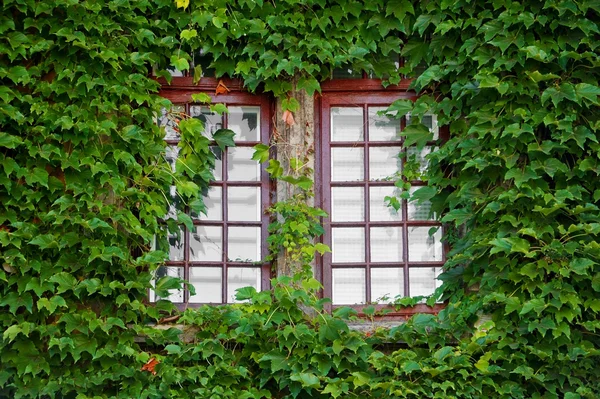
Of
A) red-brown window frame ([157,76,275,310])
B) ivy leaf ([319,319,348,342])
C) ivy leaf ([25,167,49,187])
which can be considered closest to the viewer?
ivy leaf ([319,319,348,342])

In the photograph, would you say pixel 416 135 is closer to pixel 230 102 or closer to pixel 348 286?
pixel 348 286

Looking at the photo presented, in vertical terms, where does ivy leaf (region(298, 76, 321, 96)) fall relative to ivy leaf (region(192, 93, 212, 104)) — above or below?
above

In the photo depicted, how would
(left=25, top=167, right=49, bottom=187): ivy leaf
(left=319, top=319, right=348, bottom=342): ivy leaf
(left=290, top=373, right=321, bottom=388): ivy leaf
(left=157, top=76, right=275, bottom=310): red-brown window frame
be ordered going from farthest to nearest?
(left=157, top=76, right=275, bottom=310): red-brown window frame, (left=25, top=167, right=49, bottom=187): ivy leaf, (left=319, top=319, right=348, bottom=342): ivy leaf, (left=290, top=373, right=321, bottom=388): ivy leaf

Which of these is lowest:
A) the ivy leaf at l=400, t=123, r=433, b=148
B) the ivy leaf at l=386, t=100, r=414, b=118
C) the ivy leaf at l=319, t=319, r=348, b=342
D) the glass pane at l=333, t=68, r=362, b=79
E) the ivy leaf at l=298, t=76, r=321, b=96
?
the ivy leaf at l=319, t=319, r=348, b=342

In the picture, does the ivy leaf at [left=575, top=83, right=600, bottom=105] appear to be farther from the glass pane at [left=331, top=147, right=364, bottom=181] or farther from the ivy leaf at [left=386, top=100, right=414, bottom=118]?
the glass pane at [left=331, top=147, right=364, bottom=181]

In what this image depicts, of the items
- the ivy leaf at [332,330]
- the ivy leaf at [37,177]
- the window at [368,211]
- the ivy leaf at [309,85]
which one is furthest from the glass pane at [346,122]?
the ivy leaf at [37,177]

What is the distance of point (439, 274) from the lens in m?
7.23

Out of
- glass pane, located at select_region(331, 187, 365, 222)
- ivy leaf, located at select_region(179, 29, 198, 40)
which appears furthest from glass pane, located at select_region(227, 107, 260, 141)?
glass pane, located at select_region(331, 187, 365, 222)

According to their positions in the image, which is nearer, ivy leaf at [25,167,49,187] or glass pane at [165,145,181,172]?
ivy leaf at [25,167,49,187]

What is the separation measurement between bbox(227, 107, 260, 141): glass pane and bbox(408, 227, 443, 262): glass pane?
121 centimetres

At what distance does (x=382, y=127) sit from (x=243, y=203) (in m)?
1.05

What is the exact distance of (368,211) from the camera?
7.38 m

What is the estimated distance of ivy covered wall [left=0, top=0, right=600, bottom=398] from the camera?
6828mm

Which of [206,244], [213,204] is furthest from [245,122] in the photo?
[206,244]
